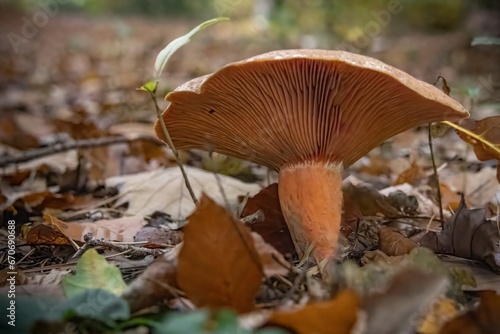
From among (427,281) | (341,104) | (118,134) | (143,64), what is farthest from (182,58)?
(427,281)

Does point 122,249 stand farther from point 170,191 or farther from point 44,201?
point 44,201

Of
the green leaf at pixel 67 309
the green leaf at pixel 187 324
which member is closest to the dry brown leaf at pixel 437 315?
the green leaf at pixel 187 324

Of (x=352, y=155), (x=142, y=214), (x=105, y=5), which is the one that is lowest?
(x=142, y=214)

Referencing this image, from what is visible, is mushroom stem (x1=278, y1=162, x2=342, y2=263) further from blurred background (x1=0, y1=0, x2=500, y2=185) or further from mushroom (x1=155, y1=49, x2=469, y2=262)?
blurred background (x1=0, y1=0, x2=500, y2=185)

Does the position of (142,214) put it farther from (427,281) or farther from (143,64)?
(143,64)

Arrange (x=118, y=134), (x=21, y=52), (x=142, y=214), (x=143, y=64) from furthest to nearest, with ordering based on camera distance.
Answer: (x=21, y=52) < (x=143, y=64) < (x=118, y=134) < (x=142, y=214)

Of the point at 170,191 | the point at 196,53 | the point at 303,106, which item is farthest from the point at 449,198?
the point at 196,53
